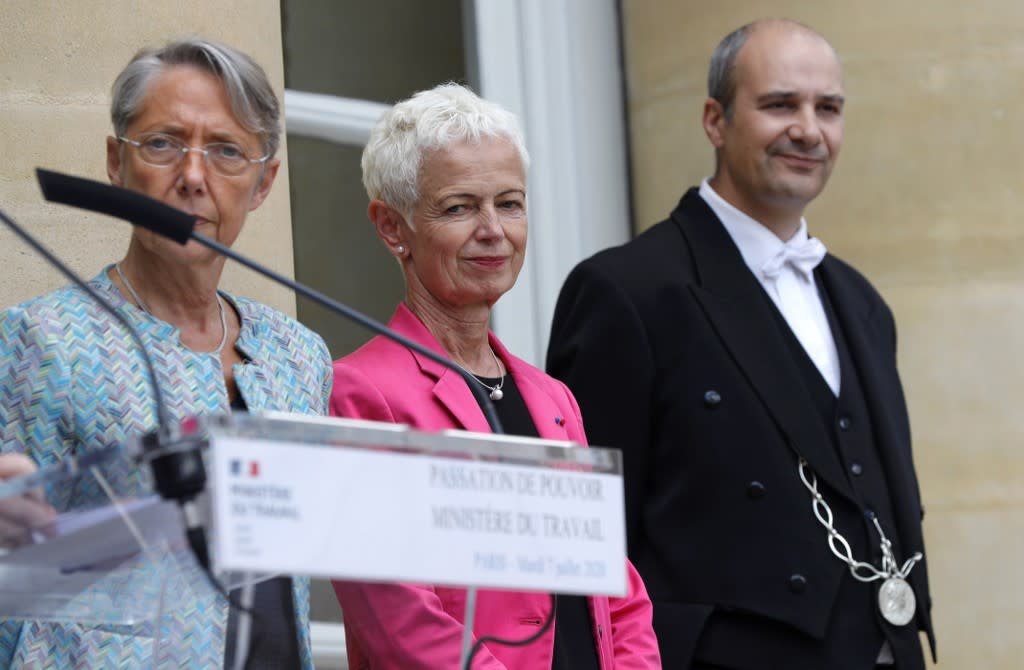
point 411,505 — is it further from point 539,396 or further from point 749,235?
point 749,235

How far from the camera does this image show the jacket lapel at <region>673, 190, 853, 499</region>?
346 cm

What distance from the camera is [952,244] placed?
4.58 m

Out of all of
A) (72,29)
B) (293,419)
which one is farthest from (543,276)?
(293,419)

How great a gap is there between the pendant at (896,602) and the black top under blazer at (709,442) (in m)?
0.06

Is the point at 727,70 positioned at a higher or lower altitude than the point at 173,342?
higher

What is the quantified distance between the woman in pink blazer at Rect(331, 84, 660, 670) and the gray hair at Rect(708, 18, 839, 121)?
1113 millimetres

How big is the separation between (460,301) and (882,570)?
108 centimetres

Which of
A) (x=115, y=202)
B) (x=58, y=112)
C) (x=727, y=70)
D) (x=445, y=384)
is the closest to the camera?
(x=115, y=202)

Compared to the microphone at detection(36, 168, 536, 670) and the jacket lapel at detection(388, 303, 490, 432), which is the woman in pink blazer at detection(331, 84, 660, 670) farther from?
the microphone at detection(36, 168, 536, 670)

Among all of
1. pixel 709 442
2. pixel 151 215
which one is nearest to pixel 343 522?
pixel 151 215

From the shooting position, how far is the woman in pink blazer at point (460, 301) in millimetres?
2771

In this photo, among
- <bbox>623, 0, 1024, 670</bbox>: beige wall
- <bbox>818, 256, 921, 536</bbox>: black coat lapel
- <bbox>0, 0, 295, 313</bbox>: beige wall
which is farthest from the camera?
<bbox>623, 0, 1024, 670</bbox>: beige wall

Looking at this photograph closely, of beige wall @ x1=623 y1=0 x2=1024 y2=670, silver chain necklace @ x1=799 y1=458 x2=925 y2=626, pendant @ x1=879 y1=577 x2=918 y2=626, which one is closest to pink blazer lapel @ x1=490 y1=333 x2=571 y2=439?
silver chain necklace @ x1=799 y1=458 x2=925 y2=626

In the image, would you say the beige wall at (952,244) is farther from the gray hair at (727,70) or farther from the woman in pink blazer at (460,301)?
the woman in pink blazer at (460,301)
